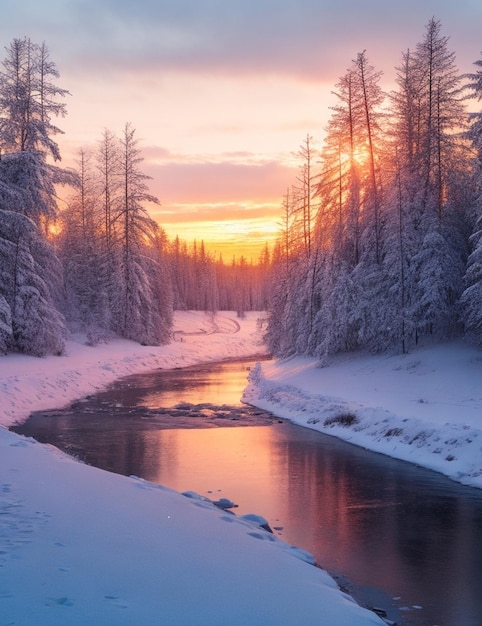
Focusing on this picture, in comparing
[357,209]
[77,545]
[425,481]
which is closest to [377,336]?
[357,209]

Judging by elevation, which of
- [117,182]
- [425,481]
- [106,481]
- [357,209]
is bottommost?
[425,481]

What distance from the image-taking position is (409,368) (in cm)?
2678

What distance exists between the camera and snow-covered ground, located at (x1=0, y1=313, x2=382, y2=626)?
17.0 feet

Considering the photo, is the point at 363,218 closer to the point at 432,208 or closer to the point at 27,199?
the point at 432,208

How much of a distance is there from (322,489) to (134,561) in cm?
753

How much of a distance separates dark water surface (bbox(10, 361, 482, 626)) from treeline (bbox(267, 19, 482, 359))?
9.32 metres

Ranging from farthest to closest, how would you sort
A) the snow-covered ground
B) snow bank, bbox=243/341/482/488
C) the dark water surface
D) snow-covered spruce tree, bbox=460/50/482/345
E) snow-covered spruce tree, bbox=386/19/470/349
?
snow-covered spruce tree, bbox=386/19/470/349, snow-covered spruce tree, bbox=460/50/482/345, snow bank, bbox=243/341/482/488, the dark water surface, the snow-covered ground

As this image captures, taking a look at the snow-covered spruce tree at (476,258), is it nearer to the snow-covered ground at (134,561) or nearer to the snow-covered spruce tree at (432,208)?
the snow-covered spruce tree at (432,208)

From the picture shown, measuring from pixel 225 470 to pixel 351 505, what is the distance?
12.0 ft

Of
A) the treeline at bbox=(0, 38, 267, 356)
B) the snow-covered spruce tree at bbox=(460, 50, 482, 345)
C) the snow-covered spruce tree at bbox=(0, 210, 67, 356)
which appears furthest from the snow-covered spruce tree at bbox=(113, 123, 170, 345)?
the snow-covered spruce tree at bbox=(460, 50, 482, 345)

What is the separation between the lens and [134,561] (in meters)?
6.33

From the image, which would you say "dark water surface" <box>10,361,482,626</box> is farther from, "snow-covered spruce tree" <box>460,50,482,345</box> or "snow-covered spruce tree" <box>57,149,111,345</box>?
"snow-covered spruce tree" <box>57,149,111,345</box>

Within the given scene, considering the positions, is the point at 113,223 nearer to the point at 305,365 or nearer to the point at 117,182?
the point at 117,182

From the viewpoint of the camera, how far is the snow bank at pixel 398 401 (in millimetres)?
15523
